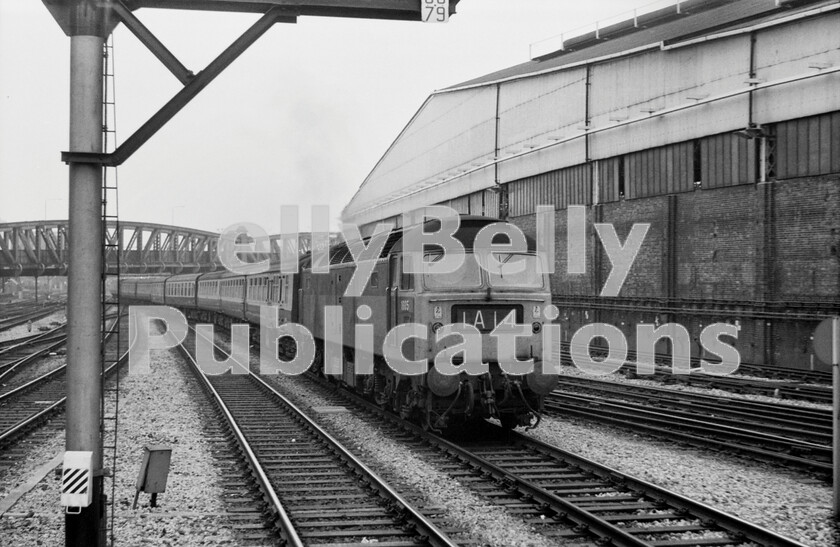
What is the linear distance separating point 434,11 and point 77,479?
483 cm

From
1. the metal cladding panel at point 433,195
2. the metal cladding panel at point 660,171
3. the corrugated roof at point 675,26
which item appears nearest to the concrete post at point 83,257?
the corrugated roof at point 675,26

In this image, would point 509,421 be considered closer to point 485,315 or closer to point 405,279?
point 485,315

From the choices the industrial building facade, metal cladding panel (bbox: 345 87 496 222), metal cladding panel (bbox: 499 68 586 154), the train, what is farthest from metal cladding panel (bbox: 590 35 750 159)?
the train

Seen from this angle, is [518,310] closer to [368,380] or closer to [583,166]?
[368,380]

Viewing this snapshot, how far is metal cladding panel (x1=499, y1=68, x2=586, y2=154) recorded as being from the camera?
30031 mm

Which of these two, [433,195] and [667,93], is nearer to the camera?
[667,93]

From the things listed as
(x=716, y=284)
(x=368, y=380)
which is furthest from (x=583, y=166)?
(x=368, y=380)

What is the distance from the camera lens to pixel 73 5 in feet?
19.9

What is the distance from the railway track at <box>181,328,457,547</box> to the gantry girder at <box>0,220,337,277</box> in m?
39.2

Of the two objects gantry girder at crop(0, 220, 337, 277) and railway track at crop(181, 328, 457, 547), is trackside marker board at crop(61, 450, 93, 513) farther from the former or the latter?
gantry girder at crop(0, 220, 337, 277)

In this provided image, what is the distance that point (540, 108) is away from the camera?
31.9 meters

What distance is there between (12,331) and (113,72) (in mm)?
40996

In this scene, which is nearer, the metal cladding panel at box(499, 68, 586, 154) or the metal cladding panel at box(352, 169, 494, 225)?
the metal cladding panel at box(499, 68, 586, 154)

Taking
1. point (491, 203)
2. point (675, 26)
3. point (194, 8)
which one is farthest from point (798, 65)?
point (194, 8)
